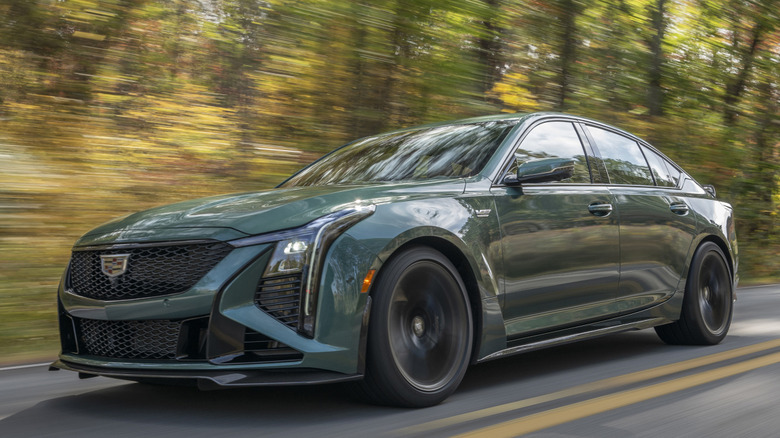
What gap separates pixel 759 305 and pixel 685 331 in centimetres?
358

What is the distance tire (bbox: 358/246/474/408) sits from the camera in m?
3.67

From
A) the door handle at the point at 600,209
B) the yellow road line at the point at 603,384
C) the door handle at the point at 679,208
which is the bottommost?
the yellow road line at the point at 603,384

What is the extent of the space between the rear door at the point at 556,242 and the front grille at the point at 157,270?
5.15 ft

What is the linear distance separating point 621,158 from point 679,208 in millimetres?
618

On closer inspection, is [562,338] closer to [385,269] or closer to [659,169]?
[385,269]

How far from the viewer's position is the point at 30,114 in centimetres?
749

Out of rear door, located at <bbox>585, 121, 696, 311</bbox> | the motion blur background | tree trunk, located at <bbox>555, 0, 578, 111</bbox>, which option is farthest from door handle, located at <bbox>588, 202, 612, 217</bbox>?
tree trunk, located at <bbox>555, 0, 578, 111</bbox>

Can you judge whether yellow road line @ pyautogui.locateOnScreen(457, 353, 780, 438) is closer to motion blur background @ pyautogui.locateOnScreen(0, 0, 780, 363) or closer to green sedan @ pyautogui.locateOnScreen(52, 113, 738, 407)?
green sedan @ pyautogui.locateOnScreen(52, 113, 738, 407)

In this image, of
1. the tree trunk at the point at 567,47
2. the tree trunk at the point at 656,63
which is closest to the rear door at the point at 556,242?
the tree trunk at the point at 567,47

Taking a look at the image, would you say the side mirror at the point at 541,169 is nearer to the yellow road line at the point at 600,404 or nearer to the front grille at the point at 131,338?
the yellow road line at the point at 600,404

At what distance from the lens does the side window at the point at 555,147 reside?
4820 mm

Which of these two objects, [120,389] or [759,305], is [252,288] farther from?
[759,305]

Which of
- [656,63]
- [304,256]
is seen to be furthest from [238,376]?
[656,63]

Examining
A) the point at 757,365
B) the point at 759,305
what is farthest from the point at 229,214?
the point at 759,305
